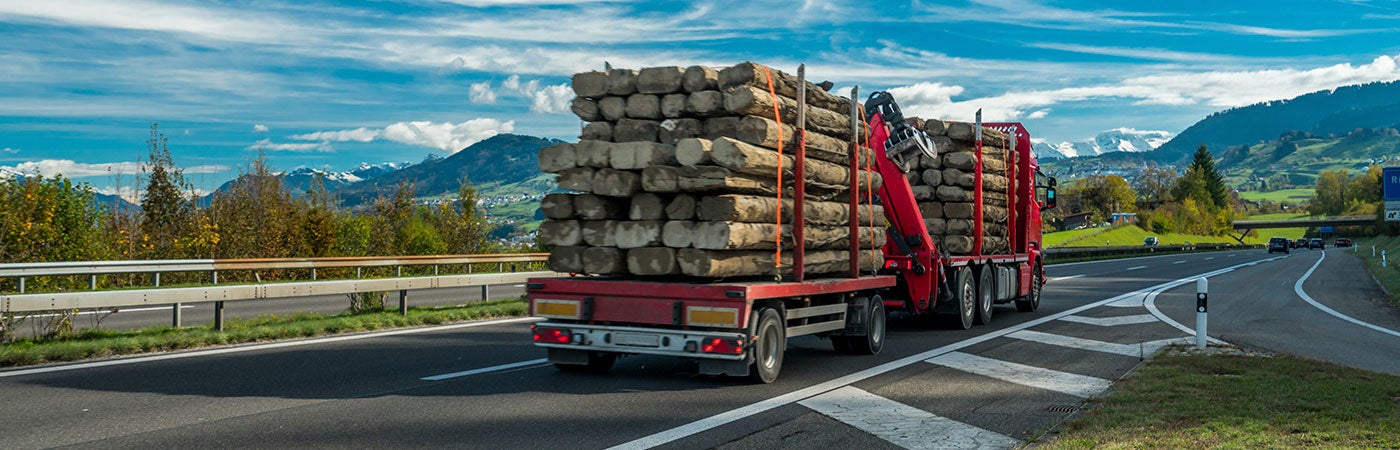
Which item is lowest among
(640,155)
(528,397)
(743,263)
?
(528,397)

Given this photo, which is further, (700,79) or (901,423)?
(700,79)

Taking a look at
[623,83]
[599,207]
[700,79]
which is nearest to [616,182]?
[599,207]

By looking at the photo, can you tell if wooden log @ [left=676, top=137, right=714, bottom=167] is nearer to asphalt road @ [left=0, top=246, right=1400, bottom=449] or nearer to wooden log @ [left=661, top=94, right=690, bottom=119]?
wooden log @ [left=661, top=94, right=690, bottom=119]

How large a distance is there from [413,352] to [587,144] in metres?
3.61

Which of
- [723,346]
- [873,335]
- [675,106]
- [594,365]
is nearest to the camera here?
[723,346]

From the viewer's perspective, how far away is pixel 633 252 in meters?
9.21

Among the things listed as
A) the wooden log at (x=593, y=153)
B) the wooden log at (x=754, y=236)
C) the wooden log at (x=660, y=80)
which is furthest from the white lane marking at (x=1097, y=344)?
the wooden log at (x=593, y=153)

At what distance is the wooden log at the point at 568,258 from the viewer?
954 cm

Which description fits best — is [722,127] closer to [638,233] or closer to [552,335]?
[638,233]

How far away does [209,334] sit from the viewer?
39.3ft

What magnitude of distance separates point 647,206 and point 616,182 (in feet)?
1.13

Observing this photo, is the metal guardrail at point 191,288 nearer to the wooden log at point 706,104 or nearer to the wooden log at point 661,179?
the wooden log at point 661,179

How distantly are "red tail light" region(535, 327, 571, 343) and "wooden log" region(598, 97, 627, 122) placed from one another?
198 centimetres

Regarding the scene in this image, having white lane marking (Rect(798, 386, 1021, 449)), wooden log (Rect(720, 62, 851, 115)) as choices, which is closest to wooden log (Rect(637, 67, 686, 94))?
wooden log (Rect(720, 62, 851, 115))
